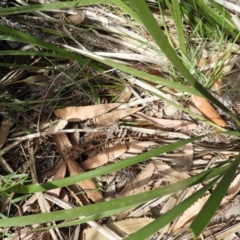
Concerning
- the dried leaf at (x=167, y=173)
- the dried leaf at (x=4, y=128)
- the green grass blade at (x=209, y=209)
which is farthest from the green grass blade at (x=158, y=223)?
the dried leaf at (x=4, y=128)

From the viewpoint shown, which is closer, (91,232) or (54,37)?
(91,232)

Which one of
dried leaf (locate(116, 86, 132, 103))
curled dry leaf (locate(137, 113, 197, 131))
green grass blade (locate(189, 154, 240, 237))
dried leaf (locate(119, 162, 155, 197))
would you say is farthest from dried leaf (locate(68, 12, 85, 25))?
green grass blade (locate(189, 154, 240, 237))

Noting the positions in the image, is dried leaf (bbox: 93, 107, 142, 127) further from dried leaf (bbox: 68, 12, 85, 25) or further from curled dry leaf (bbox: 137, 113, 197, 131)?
dried leaf (bbox: 68, 12, 85, 25)

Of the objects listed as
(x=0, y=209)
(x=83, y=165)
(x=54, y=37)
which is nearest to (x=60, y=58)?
(x=54, y=37)

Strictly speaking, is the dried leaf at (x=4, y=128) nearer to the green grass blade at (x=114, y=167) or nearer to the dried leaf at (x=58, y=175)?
the dried leaf at (x=58, y=175)

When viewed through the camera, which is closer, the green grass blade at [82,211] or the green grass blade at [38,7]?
the green grass blade at [82,211]

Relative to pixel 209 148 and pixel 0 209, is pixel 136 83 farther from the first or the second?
pixel 0 209

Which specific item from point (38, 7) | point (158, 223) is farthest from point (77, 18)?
point (158, 223)

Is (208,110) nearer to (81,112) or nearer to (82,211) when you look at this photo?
(81,112)
